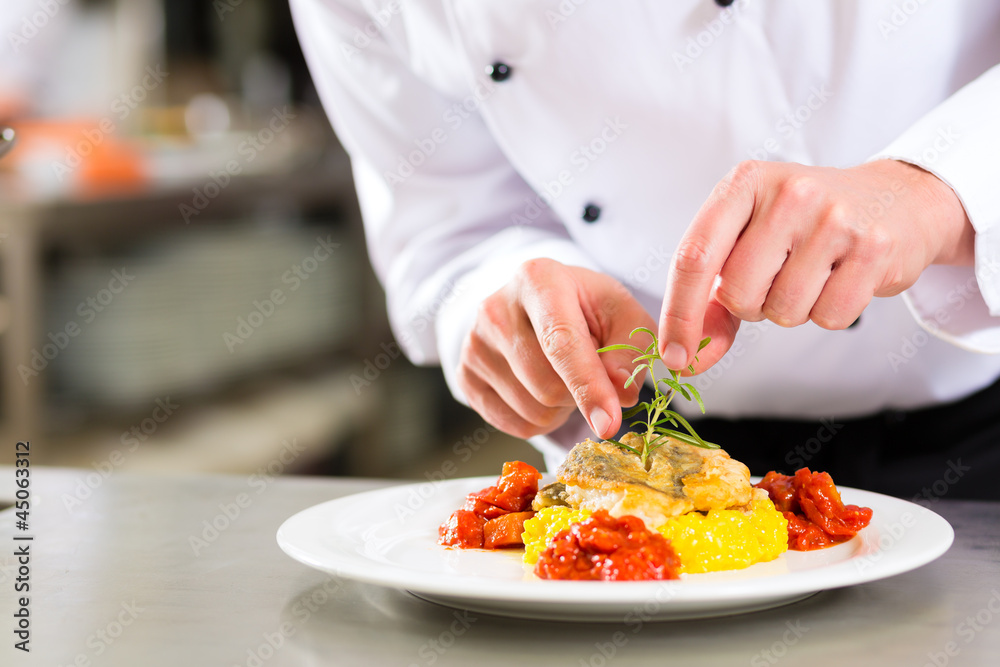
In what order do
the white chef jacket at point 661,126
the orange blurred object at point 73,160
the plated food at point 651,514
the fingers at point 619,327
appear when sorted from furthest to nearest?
the orange blurred object at point 73,160
the white chef jacket at point 661,126
the fingers at point 619,327
the plated food at point 651,514

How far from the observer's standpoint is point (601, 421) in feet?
3.42

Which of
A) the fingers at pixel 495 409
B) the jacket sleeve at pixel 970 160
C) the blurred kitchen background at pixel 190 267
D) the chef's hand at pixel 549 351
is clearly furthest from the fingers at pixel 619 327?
the blurred kitchen background at pixel 190 267

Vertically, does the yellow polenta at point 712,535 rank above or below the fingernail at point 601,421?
below

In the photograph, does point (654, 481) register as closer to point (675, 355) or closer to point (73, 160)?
point (675, 355)

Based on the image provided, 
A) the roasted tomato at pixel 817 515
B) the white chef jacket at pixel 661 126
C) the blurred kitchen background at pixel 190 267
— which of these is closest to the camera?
the roasted tomato at pixel 817 515

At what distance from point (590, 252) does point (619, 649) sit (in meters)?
0.88

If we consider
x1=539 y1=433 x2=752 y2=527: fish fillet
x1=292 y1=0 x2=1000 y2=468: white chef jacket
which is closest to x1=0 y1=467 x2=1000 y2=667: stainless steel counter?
x1=539 y1=433 x2=752 y2=527: fish fillet

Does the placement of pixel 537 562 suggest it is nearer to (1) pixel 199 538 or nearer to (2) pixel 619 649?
(2) pixel 619 649

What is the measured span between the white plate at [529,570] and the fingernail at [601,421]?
0.15 metres

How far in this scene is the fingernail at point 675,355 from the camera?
A: 0.97 metres

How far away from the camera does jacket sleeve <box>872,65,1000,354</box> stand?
3.45ft

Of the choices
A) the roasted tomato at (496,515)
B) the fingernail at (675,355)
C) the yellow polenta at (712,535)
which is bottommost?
the roasted tomato at (496,515)

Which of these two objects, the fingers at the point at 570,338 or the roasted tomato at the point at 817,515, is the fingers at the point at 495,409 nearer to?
the fingers at the point at 570,338

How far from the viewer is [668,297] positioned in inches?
37.3
